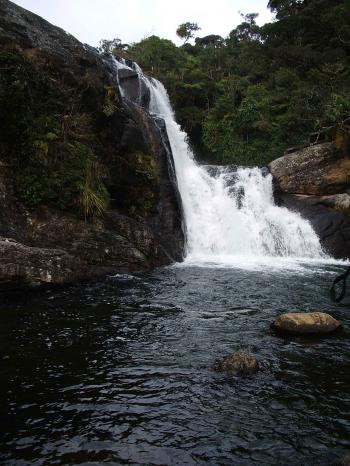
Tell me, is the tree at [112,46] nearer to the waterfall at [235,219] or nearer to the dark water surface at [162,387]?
the waterfall at [235,219]

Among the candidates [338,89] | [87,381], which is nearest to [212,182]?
[338,89]

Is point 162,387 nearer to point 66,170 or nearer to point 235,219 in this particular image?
point 66,170

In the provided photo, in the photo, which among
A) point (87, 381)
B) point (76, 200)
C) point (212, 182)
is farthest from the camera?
point (212, 182)

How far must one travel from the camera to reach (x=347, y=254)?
17688mm

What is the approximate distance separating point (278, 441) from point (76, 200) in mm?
9212

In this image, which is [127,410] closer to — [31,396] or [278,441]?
[31,396]

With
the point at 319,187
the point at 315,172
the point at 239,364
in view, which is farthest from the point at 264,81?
the point at 239,364

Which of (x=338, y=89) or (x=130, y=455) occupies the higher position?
(x=338, y=89)

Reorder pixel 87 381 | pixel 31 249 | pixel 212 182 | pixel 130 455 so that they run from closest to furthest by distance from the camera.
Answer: pixel 130 455, pixel 87 381, pixel 31 249, pixel 212 182

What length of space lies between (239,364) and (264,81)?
30.7 metres

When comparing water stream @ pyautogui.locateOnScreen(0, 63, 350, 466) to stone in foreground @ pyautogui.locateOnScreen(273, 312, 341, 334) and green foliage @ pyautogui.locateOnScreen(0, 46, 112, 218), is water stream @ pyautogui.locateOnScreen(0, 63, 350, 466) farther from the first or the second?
green foliage @ pyautogui.locateOnScreen(0, 46, 112, 218)

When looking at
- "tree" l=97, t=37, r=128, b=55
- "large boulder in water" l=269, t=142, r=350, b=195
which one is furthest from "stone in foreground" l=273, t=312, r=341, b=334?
"tree" l=97, t=37, r=128, b=55

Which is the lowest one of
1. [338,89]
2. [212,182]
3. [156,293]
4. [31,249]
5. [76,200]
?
[156,293]

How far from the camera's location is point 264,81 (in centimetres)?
3225
